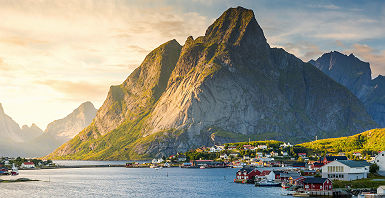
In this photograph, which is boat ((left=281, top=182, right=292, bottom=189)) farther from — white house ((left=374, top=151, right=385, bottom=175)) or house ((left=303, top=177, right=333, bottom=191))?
white house ((left=374, top=151, right=385, bottom=175))

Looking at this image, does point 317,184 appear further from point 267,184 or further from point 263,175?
point 263,175

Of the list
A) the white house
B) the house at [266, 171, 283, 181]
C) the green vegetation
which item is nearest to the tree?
the white house

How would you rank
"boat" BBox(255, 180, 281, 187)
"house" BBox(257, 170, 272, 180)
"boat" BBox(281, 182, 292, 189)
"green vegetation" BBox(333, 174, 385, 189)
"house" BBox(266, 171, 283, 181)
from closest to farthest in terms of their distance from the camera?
"green vegetation" BBox(333, 174, 385, 189) < "boat" BBox(281, 182, 292, 189) < "boat" BBox(255, 180, 281, 187) < "house" BBox(266, 171, 283, 181) < "house" BBox(257, 170, 272, 180)

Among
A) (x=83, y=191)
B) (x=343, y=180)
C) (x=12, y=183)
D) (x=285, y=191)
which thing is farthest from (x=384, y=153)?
(x=12, y=183)

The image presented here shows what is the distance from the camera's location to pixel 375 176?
14488 cm

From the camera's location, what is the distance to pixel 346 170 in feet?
455

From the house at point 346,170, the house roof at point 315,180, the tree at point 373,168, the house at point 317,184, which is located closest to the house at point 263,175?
the house at point 346,170

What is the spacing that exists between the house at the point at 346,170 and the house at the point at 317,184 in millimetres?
15196

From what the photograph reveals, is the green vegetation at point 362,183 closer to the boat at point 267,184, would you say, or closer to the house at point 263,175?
the boat at point 267,184

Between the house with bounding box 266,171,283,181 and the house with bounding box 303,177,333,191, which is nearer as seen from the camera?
the house with bounding box 303,177,333,191

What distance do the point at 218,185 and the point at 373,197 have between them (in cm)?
6053

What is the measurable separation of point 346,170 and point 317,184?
55.6 ft

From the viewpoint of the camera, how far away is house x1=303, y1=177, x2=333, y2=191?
12453cm

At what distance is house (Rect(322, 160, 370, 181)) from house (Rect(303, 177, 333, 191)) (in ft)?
49.9
